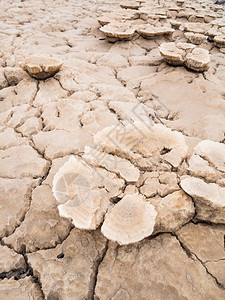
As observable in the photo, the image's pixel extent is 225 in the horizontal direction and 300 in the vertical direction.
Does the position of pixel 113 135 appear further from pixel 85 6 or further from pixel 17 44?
pixel 85 6

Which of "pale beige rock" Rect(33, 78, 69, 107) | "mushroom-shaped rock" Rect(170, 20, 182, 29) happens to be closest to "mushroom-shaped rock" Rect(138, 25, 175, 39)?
"mushroom-shaped rock" Rect(170, 20, 182, 29)

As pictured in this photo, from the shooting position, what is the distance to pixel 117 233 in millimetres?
1190

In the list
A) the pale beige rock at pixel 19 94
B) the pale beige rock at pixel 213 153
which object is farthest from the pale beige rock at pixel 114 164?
the pale beige rock at pixel 19 94

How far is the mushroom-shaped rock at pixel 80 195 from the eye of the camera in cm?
127

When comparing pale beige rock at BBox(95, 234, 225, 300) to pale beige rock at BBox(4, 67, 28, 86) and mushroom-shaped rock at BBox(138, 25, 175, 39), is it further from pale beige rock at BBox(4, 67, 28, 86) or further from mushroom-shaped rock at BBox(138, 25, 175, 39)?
mushroom-shaped rock at BBox(138, 25, 175, 39)

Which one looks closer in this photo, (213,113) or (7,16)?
(213,113)

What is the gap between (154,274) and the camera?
1.26 metres

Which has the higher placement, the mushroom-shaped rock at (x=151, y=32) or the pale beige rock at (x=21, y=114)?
the mushroom-shaped rock at (x=151, y=32)

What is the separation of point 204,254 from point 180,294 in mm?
303

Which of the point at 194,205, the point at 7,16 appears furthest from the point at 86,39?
the point at 194,205

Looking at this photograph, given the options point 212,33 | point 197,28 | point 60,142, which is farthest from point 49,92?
point 197,28

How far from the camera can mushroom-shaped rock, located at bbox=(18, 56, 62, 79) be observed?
2.60 meters

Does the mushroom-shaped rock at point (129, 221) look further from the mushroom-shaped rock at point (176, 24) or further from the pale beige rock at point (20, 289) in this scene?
the mushroom-shaped rock at point (176, 24)

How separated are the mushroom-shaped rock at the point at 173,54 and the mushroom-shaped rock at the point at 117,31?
1.01 meters
